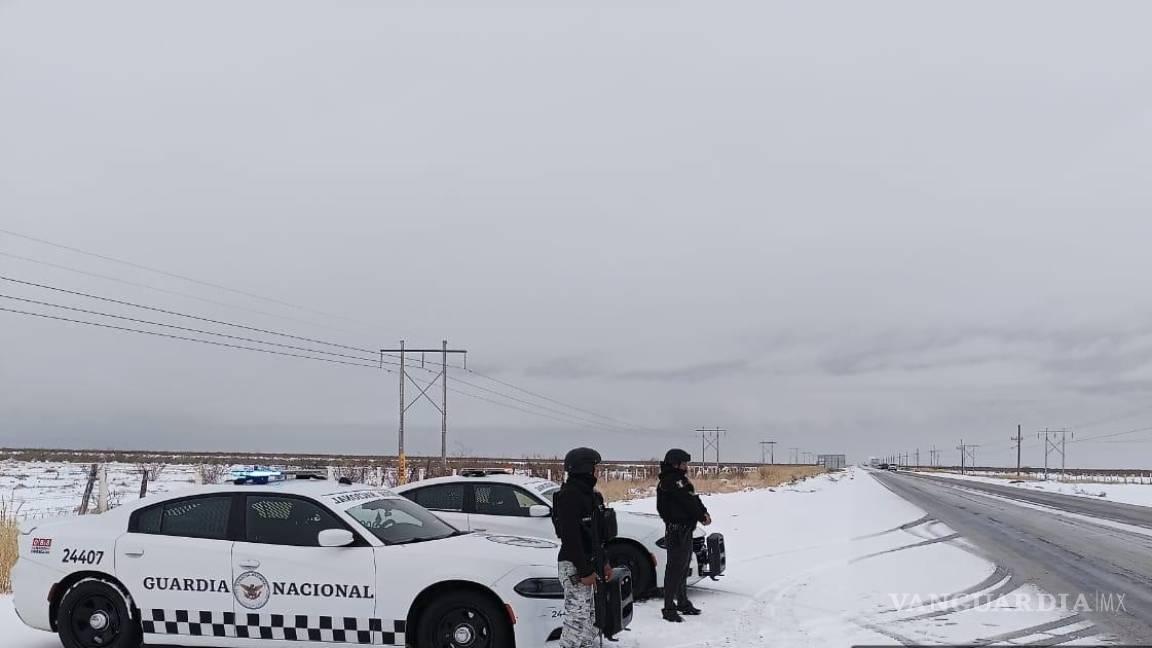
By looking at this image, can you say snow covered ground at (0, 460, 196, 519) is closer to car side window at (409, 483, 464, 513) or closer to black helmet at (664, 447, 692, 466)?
car side window at (409, 483, 464, 513)

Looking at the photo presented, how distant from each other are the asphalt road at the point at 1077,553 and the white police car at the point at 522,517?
4.43 m

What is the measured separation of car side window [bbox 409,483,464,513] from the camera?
35.6ft

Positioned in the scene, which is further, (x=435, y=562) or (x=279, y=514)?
(x=279, y=514)

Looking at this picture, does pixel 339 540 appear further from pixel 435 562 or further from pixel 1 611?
pixel 1 611

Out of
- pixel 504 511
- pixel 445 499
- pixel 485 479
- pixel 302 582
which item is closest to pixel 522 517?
pixel 504 511

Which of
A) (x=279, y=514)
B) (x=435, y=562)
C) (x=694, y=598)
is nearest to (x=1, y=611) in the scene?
(x=279, y=514)

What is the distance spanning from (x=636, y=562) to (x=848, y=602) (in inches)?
98.8

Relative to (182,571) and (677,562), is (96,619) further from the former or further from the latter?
(677,562)

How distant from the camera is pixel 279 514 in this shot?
25.1 feet

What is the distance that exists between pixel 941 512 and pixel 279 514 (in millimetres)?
24851

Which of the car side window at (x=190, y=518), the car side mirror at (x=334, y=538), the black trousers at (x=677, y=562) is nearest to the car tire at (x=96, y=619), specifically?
the car side window at (x=190, y=518)

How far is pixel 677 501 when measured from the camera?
31.6 ft

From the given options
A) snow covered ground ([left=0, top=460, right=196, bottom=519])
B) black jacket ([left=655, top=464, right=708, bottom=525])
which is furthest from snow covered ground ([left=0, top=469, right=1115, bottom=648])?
snow covered ground ([left=0, top=460, right=196, bottom=519])

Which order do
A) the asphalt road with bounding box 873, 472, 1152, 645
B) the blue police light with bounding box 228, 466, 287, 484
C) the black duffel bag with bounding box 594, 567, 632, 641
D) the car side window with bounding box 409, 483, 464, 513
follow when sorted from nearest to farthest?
the black duffel bag with bounding box 594, 567, 632, 641
the blue police light with bounding box 228, 466, 287, 484
the asphalt road with bounding box 873, 472, 1152, 645
the car side window with bounding box 409, 483, 464, 513
